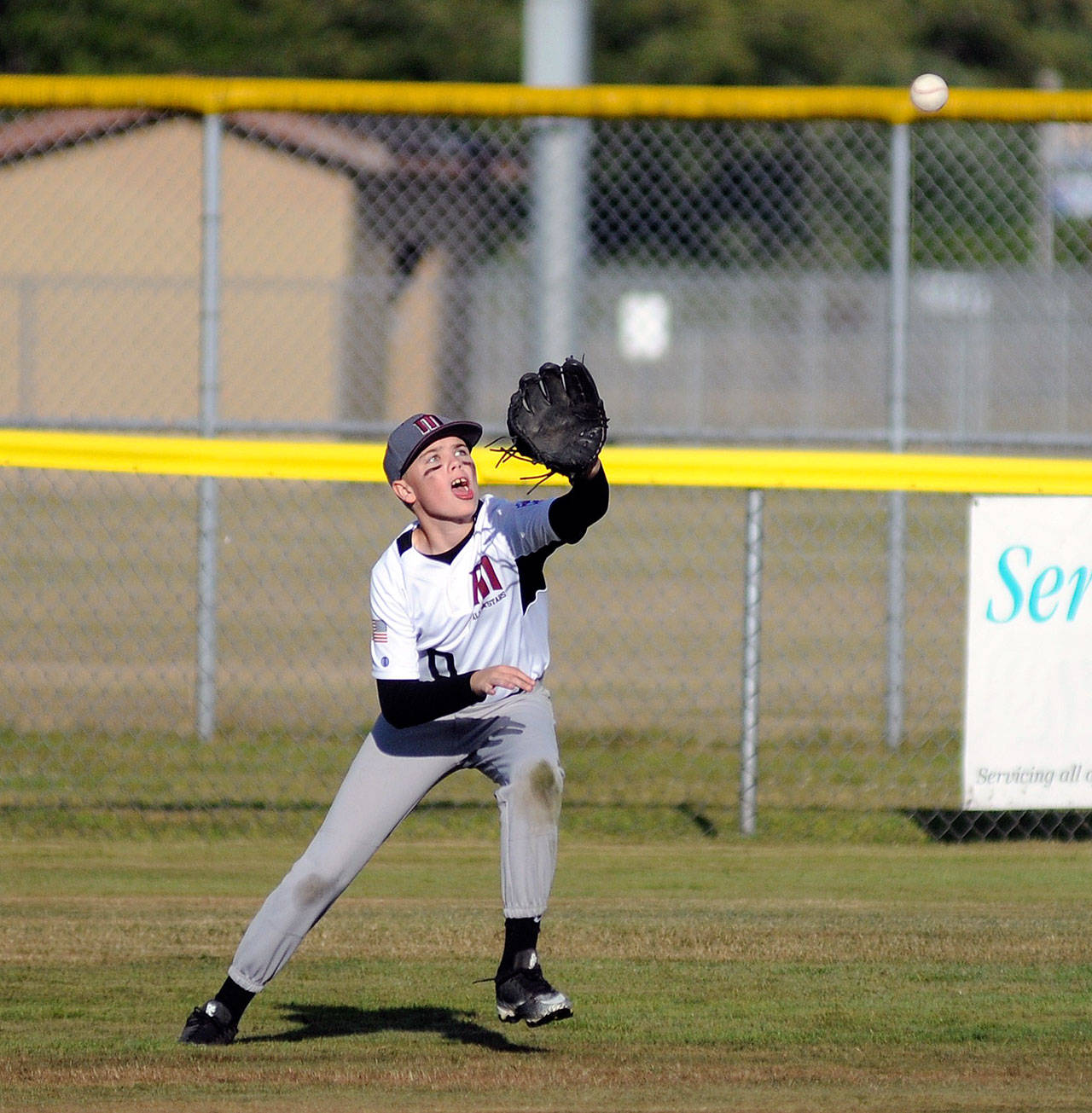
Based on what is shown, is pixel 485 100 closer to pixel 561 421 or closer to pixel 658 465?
pixel 658 465

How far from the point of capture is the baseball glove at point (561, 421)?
13.5 ft

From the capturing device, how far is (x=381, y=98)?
7.60m

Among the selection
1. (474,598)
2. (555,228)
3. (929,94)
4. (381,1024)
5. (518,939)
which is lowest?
(381,1024)

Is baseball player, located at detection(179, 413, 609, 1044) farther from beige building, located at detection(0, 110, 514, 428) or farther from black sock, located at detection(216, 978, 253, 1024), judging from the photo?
beige building, located at detection(0, 110, 514, 428)

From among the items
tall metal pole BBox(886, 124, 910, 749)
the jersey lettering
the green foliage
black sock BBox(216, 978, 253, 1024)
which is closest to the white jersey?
the jersey lettering

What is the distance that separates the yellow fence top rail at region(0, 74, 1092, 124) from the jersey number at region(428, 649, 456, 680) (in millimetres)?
3785

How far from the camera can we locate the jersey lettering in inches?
173

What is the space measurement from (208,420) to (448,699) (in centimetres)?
370

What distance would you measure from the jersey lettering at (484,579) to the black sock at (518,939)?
0.82m

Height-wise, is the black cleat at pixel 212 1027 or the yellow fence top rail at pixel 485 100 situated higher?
the yellow fence top rail at pixel 485 100

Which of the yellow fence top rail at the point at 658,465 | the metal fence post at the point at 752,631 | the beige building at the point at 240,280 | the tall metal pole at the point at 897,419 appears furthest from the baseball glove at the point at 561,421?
the beige building at the point at 240,280

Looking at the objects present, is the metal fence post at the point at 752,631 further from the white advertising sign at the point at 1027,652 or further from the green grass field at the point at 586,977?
the white advertising sign at the point at 1027,652

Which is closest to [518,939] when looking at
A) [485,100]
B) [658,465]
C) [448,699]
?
[448,699]

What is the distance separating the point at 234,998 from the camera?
4348mm
